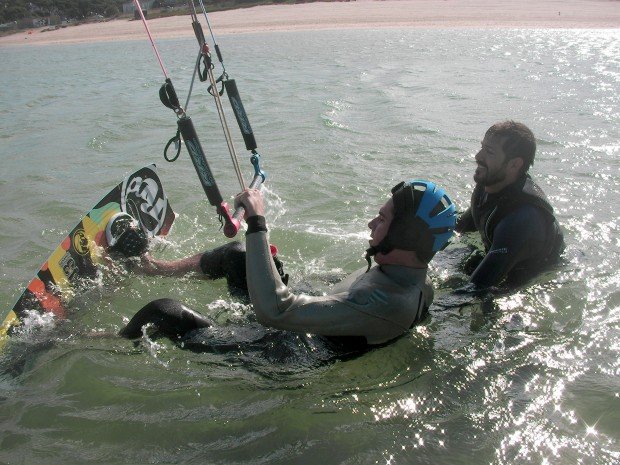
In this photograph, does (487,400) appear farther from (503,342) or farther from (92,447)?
(92,447)

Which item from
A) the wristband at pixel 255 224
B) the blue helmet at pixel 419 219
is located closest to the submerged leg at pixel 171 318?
the wristband at pixel 255 224

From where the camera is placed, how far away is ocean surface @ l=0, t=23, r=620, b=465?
145 inches

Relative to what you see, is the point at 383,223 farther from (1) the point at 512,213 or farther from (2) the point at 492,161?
(2) the point at 492,161

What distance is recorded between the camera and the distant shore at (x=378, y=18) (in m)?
37.7

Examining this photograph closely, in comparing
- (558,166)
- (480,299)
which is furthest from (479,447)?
(558,166)

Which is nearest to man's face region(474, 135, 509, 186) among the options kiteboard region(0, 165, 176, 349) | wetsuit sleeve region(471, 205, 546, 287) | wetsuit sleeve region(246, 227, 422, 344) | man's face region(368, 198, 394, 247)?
wetsuit sleeve region(471, 205, 546, 287)

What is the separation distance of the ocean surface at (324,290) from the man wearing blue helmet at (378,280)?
1.64 ft

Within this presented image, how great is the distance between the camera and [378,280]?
3.74m

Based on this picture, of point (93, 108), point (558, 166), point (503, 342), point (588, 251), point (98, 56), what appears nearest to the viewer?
point (503, 342)

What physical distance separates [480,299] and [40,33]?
62.6 metres

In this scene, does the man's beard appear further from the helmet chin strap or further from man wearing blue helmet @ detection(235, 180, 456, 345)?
the helmet chin strap

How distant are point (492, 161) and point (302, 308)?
2361 mm

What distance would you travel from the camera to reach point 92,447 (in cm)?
365

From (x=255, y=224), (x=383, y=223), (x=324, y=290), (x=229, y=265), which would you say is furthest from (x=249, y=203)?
(x=324, y=290)
